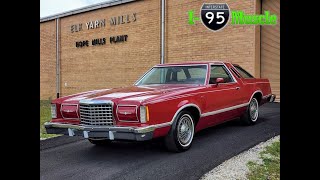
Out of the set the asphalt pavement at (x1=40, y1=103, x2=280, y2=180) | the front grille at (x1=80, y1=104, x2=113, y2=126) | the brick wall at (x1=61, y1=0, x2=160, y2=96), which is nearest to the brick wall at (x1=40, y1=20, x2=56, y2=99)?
the brick wall at (x1=61, y1=0, x2=160, y2=96)

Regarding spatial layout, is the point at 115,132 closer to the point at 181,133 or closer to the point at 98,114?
the point at 98,114

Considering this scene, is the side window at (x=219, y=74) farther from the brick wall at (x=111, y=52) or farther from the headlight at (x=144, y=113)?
the brick wall at (x=111, y=52)

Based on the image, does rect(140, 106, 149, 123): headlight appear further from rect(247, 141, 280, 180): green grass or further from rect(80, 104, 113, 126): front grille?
rect(247, 141, 280, 180): green grass

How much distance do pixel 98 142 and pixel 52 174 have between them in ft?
4.89

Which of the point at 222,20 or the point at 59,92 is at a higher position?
the point at 222,20

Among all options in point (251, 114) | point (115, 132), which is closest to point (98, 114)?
point (115, 132)

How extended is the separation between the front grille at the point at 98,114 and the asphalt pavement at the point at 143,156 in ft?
1.83

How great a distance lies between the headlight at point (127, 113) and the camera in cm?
408

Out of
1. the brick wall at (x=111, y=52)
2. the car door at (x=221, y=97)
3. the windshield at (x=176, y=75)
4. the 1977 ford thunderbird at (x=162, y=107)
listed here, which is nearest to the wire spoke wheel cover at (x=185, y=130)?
the 1977 ford thunderbird at (x=162, y=107)
